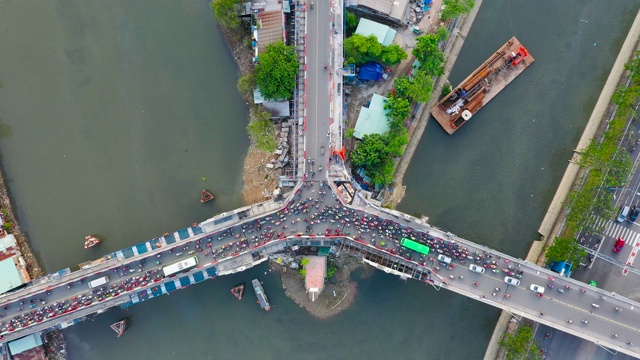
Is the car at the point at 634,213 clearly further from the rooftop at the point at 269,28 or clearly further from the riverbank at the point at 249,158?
the rooftop at the point at 269,28

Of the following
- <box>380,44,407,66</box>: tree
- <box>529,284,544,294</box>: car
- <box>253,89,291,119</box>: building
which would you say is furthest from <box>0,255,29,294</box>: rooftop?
<box>529,284,544,294</box>: car

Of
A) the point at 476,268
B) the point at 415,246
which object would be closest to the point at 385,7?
the point at 415,246

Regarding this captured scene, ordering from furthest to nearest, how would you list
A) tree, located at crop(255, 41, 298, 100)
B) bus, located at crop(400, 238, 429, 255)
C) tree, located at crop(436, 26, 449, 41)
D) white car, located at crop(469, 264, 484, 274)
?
tree, located at crop(436, 26, 449, 41) < tree, located at crop(255, 41, 298, 100) < bus, located at crop(400, 238, 429, 255) < white car, located at crop(469, 264, 484, 274)

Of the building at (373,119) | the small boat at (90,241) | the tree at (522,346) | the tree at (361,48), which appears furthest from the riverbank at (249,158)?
the tree at (522,346)

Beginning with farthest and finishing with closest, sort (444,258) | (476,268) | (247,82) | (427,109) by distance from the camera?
(427,109)
(247,82)
(444,258)
(476,268)

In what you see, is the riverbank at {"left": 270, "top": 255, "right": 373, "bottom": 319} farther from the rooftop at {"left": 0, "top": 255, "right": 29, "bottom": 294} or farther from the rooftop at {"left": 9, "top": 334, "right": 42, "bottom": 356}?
the rooftop at {"left": 0, "top": 255, "right": 29, "bottom": 294}

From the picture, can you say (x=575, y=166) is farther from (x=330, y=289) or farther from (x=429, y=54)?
(x=330, y=289)
